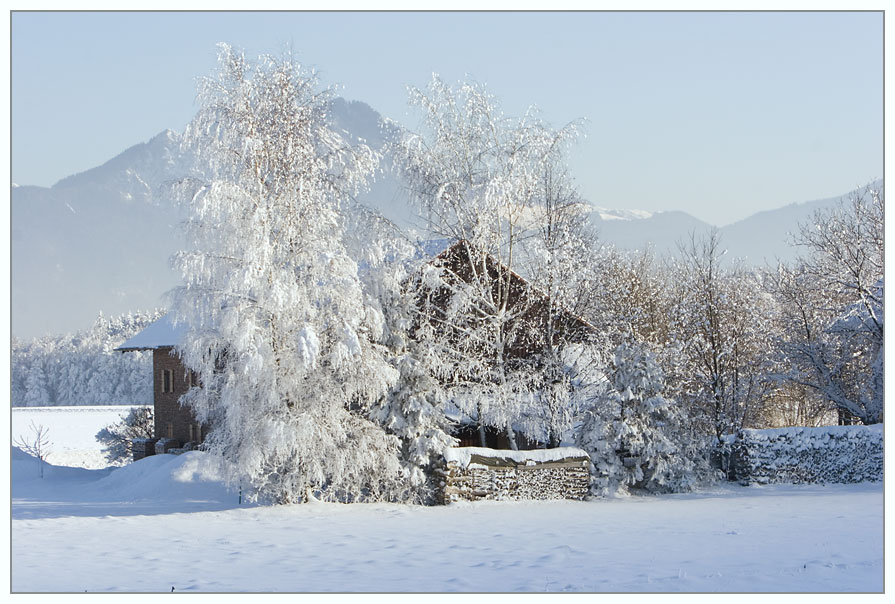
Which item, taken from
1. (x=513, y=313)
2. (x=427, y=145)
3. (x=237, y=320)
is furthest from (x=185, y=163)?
(x=513, y=313)

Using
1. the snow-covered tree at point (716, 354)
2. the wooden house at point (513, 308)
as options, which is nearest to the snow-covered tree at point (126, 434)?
the wooden house at point (513, 308)

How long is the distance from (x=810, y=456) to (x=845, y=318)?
4249 millimetres

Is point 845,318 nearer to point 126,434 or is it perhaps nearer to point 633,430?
point 633,430

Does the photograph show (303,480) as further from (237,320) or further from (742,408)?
(742,408)

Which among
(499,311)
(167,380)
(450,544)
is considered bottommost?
(450,544)

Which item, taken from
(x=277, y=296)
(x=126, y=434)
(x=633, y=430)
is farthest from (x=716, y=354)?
(x=126, y=434)

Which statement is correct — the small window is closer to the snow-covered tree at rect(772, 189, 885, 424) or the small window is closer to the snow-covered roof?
the snow-covered roof

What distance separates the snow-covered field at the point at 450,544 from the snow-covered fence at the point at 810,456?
200 cm

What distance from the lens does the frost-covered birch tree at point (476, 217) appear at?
20500 mm

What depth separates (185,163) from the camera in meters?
18.6

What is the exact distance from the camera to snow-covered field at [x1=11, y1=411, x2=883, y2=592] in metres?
10.4

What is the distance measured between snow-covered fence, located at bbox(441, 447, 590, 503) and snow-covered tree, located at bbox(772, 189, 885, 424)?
927cm

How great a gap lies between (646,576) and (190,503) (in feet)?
42.0

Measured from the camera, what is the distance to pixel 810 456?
24641 millimetres
